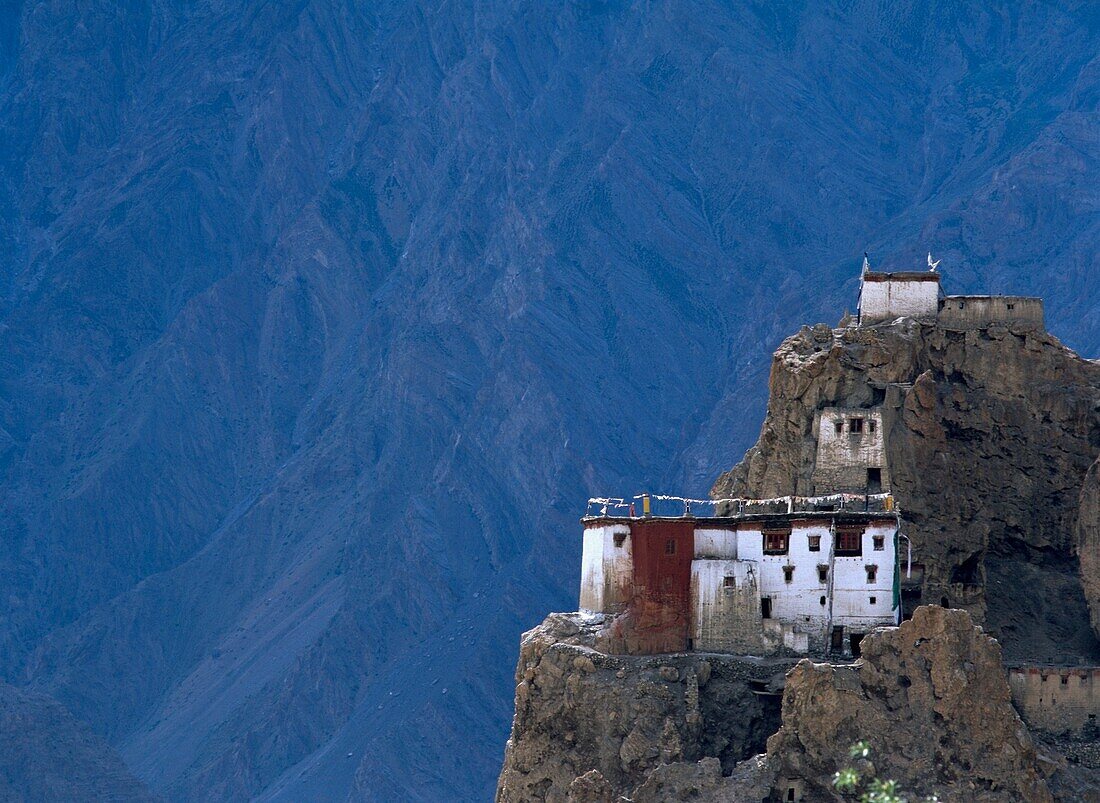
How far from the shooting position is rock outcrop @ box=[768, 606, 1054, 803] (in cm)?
8044

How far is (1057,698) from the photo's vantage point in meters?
84.6

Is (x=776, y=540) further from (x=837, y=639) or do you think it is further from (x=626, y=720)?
(x=626, y=720)

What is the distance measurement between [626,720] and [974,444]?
19.0m

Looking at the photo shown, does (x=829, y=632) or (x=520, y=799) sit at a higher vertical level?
(x=829, y=632)

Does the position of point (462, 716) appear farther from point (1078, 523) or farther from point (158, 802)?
point (1078, 523)

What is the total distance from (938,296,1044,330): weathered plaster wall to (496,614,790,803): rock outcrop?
706 inches

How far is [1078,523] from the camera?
9144 cm

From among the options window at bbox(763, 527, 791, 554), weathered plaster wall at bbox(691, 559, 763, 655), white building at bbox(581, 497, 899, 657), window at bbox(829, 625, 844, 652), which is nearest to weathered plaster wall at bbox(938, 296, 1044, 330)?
white building at bbox(581, 497, 899, 657)

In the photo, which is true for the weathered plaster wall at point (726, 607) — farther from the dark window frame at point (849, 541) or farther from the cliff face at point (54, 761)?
the cliff face at point (54, 761)

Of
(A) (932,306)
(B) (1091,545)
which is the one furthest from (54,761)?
(B) (1091,545)

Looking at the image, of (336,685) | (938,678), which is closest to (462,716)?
(336,685)

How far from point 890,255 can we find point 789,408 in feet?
349

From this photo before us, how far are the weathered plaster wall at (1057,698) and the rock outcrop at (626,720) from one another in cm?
806

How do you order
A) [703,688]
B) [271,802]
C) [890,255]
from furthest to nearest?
[890,255], [271,802], [703,688]
